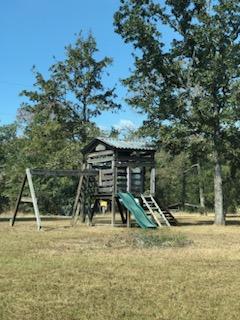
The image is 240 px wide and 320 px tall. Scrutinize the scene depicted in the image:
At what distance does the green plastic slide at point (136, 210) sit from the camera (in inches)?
827

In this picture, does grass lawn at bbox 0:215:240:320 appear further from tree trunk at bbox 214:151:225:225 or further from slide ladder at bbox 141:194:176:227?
tree trunk at bbox 214:151:225:225

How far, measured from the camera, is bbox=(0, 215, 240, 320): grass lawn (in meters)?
6.55

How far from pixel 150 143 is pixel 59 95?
13.6 meters

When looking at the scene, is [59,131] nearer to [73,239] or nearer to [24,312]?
→ [73,239]

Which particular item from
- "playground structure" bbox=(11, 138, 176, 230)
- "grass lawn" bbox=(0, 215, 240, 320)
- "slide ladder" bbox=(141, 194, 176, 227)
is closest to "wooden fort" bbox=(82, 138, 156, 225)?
"playground structure" bbox=(11, 138, 176, 230)

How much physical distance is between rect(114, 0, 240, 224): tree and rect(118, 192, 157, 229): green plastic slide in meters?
3.54

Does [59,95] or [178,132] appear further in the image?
[59,95]

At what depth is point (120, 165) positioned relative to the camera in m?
24.1

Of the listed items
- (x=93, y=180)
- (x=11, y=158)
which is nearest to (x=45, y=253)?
(x=93, y=180)

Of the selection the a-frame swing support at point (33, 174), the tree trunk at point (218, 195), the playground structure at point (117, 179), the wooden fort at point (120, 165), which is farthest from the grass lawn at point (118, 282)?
the tree trunk at point (218, 195)

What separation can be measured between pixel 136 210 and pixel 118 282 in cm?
1384

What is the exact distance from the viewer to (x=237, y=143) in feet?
83.9

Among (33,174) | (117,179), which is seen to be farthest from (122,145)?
(33,174)

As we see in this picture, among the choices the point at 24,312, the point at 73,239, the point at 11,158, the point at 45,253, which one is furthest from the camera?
the point at 11,158
